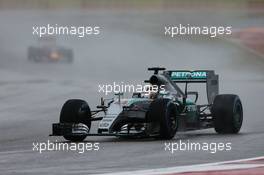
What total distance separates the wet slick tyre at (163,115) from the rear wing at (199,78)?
216 cm

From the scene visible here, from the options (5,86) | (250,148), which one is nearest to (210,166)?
(250,148)

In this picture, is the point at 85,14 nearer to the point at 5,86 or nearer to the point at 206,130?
the point at 5,86

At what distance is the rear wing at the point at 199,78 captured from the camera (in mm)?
19781

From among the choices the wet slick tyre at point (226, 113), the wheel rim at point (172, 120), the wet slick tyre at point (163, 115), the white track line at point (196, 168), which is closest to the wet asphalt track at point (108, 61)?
the wet slick tyre at point (226, 113)

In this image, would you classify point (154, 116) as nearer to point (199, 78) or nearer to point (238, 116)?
point (238, 116)

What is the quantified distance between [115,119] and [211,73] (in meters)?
2.98

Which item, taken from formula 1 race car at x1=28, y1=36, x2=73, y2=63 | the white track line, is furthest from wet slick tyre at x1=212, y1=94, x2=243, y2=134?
formula 1 race car at x1=28, y1=36, x2=73, y2=63

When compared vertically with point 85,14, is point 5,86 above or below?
below

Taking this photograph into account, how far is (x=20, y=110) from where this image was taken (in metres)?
24.2

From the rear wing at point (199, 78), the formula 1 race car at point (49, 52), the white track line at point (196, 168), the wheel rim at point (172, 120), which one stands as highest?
the formula 1 race car at point (49, 52)

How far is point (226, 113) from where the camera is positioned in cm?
1922

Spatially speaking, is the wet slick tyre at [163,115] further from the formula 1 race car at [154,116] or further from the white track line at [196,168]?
the white track line at [196,168]

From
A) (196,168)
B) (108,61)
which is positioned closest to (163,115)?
(196,168)

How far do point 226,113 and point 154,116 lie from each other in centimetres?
221
